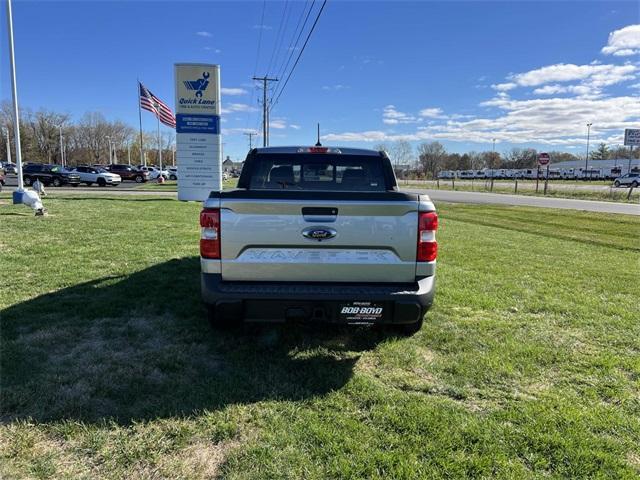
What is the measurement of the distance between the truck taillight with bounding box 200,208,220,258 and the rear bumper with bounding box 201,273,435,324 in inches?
7.4

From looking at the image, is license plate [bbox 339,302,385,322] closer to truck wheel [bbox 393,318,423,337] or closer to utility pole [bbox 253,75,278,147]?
truck wheel [bbox 393,318,423,337]

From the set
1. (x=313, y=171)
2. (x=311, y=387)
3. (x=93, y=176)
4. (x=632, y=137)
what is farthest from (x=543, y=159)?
(x=93, y=176)

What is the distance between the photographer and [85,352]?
3.75m

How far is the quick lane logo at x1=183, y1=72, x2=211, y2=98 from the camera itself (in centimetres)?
1819

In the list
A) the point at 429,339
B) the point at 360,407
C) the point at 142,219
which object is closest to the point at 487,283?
the point at 429,339

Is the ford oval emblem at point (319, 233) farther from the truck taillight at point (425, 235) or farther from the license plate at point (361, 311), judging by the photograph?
the truck taillight at point (425, 235)

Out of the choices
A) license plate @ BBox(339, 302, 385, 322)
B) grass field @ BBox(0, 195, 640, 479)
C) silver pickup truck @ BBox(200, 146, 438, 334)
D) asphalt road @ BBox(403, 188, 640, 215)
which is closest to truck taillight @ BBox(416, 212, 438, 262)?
silver pickup truck @ BBox(200, 146, 438, 334)

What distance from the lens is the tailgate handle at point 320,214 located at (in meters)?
3.34

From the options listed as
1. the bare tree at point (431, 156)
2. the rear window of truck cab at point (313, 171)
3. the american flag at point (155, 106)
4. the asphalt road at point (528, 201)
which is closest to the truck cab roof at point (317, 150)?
the rear window of truck cab at point (313, 171)

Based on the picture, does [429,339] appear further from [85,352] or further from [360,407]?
[85,352]

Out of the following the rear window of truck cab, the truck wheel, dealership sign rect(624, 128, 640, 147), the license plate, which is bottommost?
the truck wheel

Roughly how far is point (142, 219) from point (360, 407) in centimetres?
1116

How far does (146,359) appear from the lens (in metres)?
3.65

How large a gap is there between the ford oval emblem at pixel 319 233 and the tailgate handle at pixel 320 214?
0.07 meters
